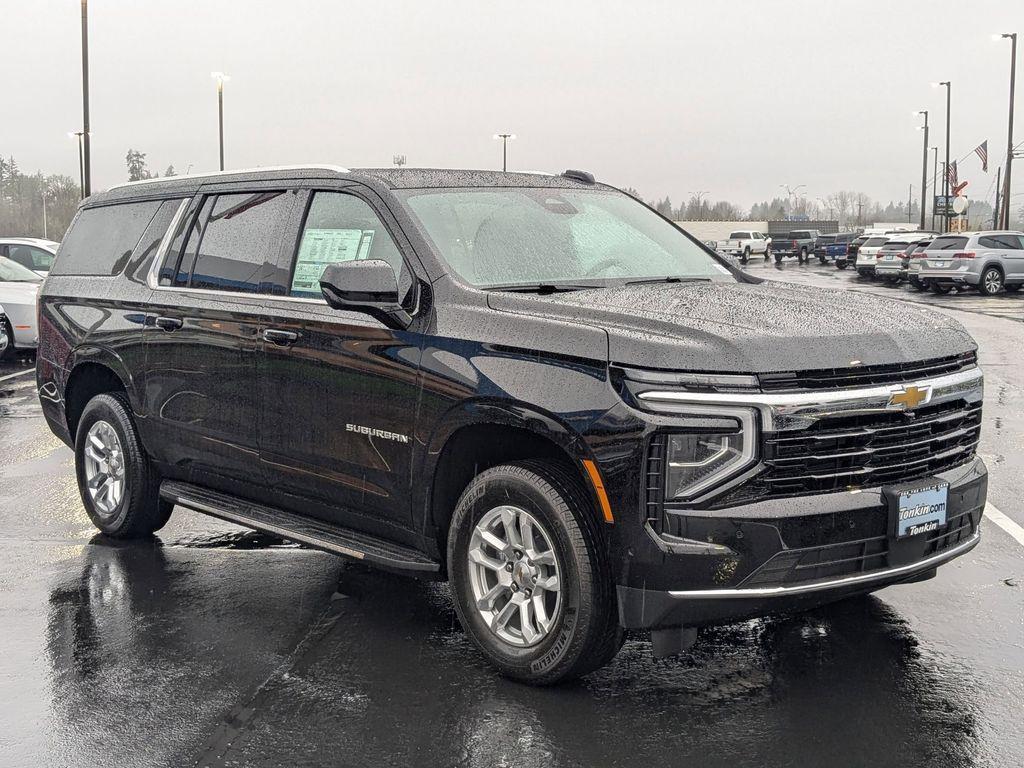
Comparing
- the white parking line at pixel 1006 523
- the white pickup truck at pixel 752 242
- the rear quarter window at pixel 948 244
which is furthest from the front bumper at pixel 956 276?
the white pickup truck at pixel 752 242

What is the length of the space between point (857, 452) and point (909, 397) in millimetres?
313

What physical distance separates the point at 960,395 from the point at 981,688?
107cm

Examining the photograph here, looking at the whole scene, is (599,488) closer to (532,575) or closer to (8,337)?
(532,575)

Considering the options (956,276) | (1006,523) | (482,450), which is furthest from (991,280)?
(482,450)

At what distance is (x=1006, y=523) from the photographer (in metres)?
7.17

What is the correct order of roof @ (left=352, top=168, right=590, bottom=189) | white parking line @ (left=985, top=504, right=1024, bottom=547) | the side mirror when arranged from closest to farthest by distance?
the side mirror, roof @ (left=352, top=168, right=590, bottom=189), white parking line @ (left=985, top=504, right=1024, bottom=547)

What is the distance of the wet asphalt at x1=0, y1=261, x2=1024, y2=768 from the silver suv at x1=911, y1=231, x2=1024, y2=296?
1181 inches

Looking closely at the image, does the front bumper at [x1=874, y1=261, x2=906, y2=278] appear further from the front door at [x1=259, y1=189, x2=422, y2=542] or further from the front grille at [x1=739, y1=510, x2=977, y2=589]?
the front grille at [x1=739, y1=510, x2=977, y2=589]

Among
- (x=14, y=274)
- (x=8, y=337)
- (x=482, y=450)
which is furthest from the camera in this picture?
(x=14, y=274)

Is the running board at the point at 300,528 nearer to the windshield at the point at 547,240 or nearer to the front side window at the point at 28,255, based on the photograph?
the windshield at the point at 547,240

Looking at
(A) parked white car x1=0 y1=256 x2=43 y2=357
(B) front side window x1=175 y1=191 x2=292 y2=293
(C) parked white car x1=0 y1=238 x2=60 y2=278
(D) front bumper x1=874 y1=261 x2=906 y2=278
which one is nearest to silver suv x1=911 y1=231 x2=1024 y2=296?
(D) front bumper x1=874 y1=261 x2=906 y2=278

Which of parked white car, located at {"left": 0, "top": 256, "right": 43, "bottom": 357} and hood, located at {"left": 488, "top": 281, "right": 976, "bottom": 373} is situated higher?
hood, located at {"left": 488, "top": 281, "right": 976, "bottom": 373}

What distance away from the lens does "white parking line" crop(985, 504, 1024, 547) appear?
6.85m

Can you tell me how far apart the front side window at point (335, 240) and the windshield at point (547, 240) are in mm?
198
